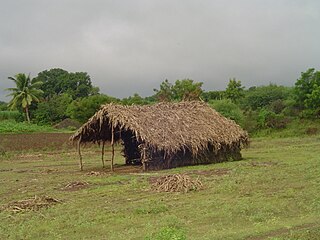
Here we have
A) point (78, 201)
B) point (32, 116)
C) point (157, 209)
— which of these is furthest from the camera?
point (32, 116)

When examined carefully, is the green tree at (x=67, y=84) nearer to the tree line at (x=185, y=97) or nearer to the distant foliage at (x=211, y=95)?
the tree line at (x=185, y=97)

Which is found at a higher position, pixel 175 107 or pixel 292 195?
pixel 175 107

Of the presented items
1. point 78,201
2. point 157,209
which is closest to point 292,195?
point 157,209

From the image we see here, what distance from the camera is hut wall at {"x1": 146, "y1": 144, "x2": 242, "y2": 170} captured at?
67.6 ft

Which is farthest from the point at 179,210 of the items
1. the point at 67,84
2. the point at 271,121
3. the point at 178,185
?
the point at 67,84

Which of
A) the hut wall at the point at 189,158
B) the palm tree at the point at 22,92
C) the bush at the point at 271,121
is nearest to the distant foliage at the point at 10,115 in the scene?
the palm tree at the point at 22,92

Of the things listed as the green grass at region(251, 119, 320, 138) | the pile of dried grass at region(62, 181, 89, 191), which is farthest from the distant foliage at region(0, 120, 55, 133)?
the pile of dried grass at region(62, 181, 89, 191)

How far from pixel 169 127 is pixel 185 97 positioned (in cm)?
2030

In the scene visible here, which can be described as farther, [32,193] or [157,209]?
[32,193]

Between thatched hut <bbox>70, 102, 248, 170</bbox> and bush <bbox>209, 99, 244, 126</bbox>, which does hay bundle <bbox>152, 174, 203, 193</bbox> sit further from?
bush <bbox>209, 99, 244, 126</bbox>

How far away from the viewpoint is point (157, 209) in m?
10.3

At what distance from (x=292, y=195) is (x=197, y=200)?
2524 millimetres

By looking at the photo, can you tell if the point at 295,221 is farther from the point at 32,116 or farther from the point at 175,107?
the point at 32,116

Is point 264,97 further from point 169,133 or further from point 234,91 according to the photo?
point 169,133
